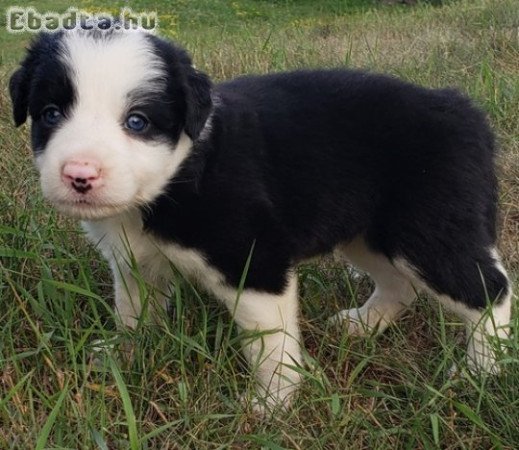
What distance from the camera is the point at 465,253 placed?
2.86 meters

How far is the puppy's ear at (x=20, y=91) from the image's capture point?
8.53ft

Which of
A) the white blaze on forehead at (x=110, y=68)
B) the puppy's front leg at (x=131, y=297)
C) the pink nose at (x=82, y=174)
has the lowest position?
the puppy's front leg at (x=131, y=297)

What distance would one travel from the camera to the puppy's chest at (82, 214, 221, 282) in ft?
8.63

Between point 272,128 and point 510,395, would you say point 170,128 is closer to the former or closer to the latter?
point 272,128

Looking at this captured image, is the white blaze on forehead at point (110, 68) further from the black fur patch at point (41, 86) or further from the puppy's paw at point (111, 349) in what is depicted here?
the puppy's paw at point (111, 349)

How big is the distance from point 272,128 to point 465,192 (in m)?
0.75

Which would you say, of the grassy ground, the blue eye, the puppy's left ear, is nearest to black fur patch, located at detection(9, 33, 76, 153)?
the blue eye

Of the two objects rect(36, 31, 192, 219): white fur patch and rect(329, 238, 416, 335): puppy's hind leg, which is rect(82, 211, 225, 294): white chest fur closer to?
rect(36, 31, 192, 219): white fur patch

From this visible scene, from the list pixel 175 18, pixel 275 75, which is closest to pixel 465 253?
pixel 275 75

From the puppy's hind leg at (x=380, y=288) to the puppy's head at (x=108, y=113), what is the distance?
39.4 inches

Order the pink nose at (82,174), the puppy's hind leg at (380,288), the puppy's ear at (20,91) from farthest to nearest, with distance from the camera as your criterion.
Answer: the puppy's hind leg at (380,288) < the puppy's ear at (20,91) < the pink nose at (82,174)

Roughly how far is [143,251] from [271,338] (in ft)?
1.79

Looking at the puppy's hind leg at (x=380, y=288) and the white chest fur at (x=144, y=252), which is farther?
the puppy's hind leg at (x=380, y=288)

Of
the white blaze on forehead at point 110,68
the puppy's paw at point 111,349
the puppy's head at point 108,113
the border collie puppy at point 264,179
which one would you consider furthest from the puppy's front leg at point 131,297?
the white blaze on forehead at point 110,68
